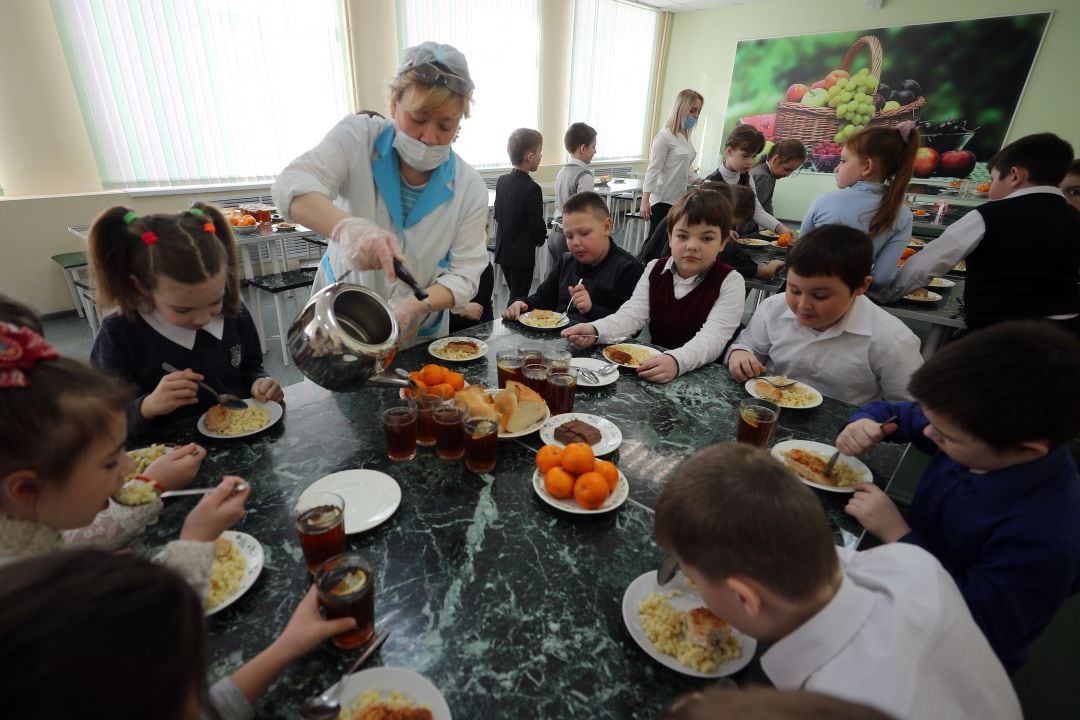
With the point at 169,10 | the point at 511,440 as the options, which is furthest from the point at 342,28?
the point at 511,440

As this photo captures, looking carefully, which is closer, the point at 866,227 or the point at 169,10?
the point at 866,227

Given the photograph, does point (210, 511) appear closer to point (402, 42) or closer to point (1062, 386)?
point (1062, 386)

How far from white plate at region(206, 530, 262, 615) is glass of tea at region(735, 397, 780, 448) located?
49.2 inches

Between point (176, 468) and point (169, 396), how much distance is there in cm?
40

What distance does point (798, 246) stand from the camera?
6.66ft

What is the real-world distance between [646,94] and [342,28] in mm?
6925

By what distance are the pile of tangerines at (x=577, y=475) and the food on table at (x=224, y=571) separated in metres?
0.65

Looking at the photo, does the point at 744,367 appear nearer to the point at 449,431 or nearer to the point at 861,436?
the point at 861,436

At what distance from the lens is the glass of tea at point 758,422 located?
4.56 feet

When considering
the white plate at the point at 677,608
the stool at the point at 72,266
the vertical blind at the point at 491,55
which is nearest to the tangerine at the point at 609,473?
the white plate at the point at 677,608

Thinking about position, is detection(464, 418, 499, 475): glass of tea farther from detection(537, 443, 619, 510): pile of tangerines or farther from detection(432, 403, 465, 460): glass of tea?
detection(537, 443, 619, 510): pile of tangerines

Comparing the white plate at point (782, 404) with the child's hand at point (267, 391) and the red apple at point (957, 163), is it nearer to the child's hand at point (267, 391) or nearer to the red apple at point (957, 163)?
the child's hand at point (267, 391)

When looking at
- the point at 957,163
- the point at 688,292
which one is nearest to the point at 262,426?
the point at 688,292

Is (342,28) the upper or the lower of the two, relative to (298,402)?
upper
